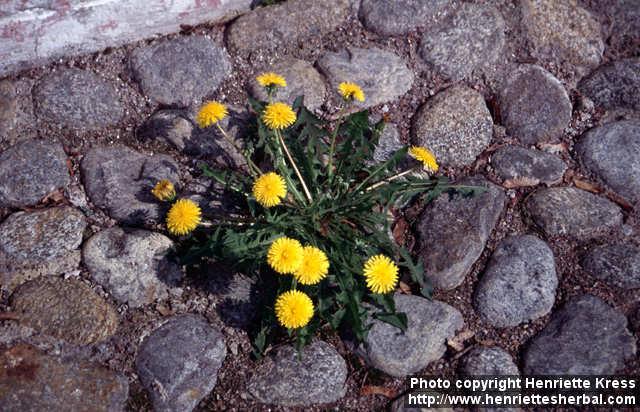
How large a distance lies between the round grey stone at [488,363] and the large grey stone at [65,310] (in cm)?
159

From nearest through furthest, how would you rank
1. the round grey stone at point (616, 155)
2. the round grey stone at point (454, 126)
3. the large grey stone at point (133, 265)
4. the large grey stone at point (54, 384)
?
the large grey stone at point (54, 384)
the large grey stone at point (133, 265)
the round grey stone at point (616, 155)
the round grey stone at point (454, 126)

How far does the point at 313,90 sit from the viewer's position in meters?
3.50

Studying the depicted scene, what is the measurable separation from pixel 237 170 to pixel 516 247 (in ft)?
4.74

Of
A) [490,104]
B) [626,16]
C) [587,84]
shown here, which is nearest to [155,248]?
[490,104]

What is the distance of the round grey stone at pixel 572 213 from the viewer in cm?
314

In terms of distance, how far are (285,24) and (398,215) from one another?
1328 mm

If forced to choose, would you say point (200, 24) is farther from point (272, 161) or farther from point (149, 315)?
point (149, 315)

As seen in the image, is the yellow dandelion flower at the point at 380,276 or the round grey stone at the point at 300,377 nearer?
the yellow dandelion flower at the point at 380,276

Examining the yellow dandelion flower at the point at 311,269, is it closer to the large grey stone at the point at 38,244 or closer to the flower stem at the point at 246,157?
the flower stem at the point at 246,157

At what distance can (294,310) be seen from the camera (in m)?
2.49

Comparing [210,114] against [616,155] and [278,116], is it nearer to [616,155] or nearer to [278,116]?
[278,116]

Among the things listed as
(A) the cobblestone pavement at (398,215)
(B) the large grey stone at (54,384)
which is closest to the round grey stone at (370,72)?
(A) the cobblestone pavement at (398,215)

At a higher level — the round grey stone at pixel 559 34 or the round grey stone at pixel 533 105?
the round grey stone at pixel 559 34

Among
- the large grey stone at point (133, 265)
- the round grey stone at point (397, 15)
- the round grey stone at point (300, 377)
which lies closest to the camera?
the round grey stone at point (300, 377)
